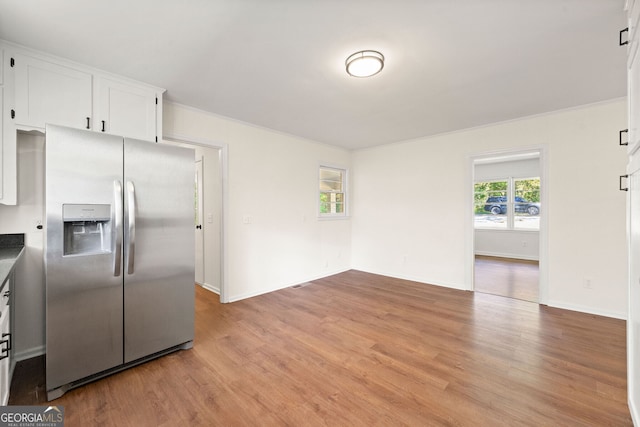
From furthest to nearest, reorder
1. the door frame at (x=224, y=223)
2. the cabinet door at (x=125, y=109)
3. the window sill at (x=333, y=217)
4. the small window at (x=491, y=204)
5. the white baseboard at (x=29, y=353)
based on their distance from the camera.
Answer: the small window at (x=491, y=204) < the window sill at (x=333, y=217) < the door frame at (x=224, y=223) < the cabinet door at (x=125, y=109) < the white baseboard at (x=29, y=353)

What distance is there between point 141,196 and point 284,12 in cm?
173

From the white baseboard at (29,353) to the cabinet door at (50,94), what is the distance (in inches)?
73.8

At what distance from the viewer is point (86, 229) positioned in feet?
6.66

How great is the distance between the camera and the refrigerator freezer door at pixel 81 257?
71.1 inches

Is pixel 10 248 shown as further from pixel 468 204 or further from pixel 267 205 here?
pixel 468 204

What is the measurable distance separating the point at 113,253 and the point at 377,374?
7.36ft

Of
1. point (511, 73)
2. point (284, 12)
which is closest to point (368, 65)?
point (284, 12)

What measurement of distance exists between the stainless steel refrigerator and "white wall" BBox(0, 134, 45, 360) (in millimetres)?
730

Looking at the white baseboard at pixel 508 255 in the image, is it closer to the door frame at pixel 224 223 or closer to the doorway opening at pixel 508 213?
the doorway opening at pixel 508 213

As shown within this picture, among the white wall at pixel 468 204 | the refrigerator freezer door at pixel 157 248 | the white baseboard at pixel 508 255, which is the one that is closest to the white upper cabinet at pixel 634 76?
the white wall at pixel 468 204

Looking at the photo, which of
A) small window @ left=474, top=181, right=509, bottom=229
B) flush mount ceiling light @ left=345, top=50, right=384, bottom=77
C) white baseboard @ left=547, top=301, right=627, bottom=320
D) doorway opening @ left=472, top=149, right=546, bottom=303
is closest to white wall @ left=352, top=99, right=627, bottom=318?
white baseboard @ left=547, top=301, right=627, bottom=320

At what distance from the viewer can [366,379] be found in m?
2.03

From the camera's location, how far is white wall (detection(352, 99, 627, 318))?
318cm

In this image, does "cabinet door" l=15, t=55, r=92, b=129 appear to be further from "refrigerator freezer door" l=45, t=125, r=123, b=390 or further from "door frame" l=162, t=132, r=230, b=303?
"door frame" l=162, t=132, r=230, b=303
